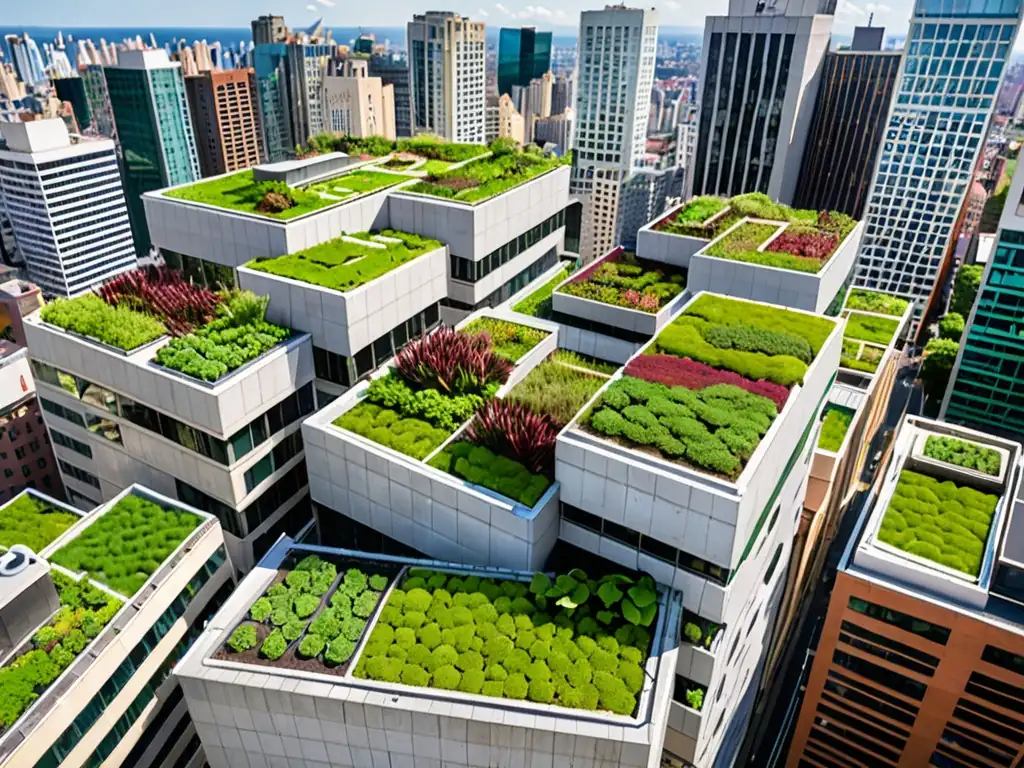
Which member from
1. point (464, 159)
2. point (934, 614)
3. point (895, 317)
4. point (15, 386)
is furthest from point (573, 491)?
point (15, 386)

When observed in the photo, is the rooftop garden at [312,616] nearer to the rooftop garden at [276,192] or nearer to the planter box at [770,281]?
the rooftop garden at [276,192]

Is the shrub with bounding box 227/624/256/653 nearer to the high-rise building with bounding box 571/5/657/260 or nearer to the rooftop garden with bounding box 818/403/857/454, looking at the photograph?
the rooftop garden with bounding box 818/403/857/454

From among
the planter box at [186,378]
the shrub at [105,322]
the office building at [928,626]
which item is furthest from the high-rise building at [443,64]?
the office building at [928,626]

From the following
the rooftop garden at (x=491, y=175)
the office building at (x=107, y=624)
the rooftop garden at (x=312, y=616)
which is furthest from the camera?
the rooftop garden at (x=491, y=175)

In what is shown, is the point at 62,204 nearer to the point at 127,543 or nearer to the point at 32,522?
the point at 32,522

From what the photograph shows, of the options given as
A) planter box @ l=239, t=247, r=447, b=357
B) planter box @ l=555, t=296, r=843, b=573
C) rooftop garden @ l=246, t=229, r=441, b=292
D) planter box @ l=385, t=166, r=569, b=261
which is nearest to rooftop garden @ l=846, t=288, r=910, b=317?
planter box @ l=385, t=166, r=569, b=261

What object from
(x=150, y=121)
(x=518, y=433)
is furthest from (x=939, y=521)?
(x=150, y=121)

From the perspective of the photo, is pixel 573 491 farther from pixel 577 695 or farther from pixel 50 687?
pixel 50 687
